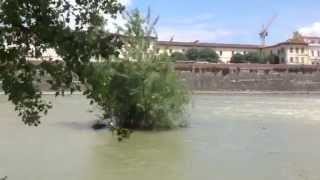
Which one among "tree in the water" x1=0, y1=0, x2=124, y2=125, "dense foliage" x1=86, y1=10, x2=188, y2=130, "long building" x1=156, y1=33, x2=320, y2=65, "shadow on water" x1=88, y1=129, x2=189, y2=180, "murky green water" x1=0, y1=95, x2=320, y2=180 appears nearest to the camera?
"tree in the water" x1=0, y1=0, x2=124, y2=125

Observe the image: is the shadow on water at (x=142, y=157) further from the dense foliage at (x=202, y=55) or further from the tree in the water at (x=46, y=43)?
the dense foliage at (x=202, y=55)

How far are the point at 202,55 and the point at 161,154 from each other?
118 meters

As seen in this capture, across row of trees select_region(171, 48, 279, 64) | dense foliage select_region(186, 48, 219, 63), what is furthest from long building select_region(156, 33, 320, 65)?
dense foliage select_region(186, 48, 219, 63)

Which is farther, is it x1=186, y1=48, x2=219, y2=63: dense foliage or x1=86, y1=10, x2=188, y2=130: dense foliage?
x1=186, y1=48, x2=219, y2=63: dense foliage

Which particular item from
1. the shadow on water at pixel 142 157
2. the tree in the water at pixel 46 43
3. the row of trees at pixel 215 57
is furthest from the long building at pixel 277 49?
the tree in the water at pixel 46 43

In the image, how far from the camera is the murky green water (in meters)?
15.4

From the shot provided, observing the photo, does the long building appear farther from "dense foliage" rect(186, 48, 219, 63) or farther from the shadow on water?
the shadow on water

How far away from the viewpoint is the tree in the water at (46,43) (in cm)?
465

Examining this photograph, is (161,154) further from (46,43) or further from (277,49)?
(277,49)

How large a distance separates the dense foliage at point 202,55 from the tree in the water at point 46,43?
5063 inches

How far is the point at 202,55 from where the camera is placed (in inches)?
5389


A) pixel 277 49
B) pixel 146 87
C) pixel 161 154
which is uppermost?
pixel 277 49

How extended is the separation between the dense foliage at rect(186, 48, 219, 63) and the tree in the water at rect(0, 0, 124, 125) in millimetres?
128604

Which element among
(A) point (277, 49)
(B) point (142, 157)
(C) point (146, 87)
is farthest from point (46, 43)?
(A) point (277, 49)
